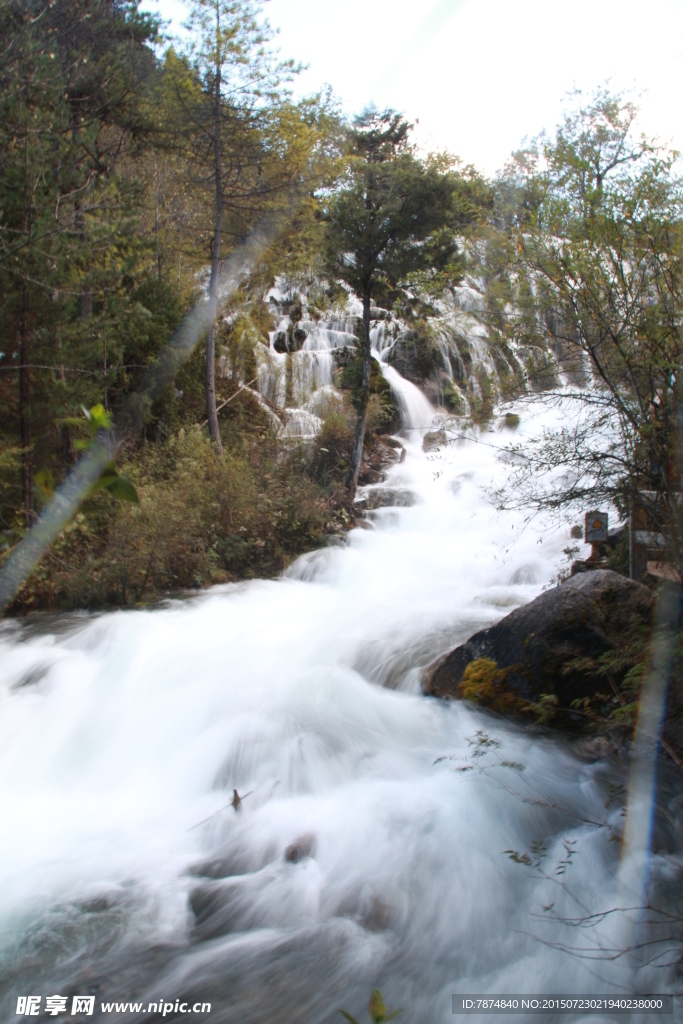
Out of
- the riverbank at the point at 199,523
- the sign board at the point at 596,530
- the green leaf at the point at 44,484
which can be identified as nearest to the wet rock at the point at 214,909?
the green leaf at the point at 44,484

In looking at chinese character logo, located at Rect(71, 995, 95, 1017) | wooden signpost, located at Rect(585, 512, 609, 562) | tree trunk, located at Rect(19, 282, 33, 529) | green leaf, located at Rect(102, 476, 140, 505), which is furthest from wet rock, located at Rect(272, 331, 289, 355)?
green leaf, located at Rect(102, 476, 140, 505)

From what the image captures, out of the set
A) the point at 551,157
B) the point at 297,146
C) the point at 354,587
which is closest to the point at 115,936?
the point at 551,157

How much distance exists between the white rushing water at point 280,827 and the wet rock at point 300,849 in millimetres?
11

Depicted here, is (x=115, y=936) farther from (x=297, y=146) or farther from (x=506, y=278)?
(x=297, y=146)

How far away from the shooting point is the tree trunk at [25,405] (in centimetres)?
863

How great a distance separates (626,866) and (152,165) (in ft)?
62.5

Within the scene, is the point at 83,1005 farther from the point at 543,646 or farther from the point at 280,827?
the point at 543,646

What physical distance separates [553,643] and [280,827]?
2593 millimetres

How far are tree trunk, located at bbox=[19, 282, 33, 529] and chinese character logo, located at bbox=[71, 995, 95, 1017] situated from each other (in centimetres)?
658

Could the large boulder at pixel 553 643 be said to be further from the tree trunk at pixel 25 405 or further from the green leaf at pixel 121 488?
the tree trunk at pixel 25 405

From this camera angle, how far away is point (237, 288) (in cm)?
1884

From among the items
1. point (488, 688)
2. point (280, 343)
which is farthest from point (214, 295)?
point (488, 688)

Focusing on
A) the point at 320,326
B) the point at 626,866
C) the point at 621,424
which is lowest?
the point at 626,866

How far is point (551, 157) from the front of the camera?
5.10m
